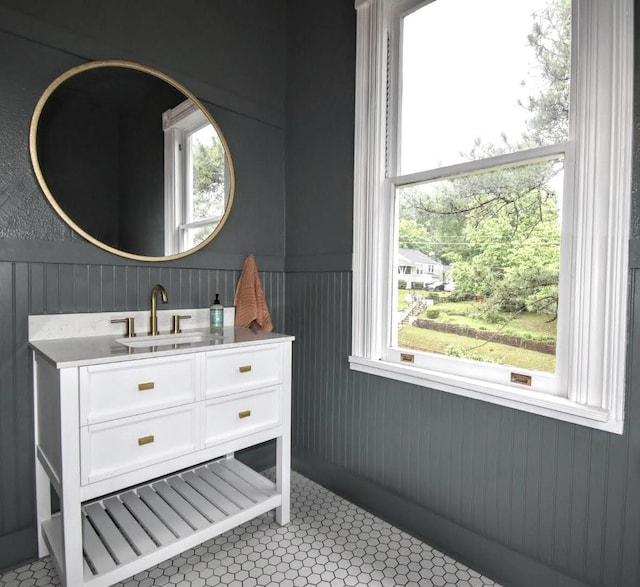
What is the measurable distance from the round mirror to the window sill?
1.13 m

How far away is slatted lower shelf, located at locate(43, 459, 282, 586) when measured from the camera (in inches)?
60.1

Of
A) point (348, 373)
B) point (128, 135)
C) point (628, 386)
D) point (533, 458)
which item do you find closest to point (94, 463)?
point (348, 373)

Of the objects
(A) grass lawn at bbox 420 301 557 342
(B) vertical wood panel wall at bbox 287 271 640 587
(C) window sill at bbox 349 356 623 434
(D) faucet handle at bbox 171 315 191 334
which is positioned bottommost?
(B) vertical wood panel wall at bbox 287 271 640 587

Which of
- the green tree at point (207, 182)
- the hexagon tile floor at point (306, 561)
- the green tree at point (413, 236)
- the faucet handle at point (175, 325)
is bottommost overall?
the hexagon tile floor at point (306, 561)

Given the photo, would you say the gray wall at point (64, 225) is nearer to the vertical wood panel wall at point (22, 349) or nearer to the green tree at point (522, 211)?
the vertical wood panel wall at point (22, 349)

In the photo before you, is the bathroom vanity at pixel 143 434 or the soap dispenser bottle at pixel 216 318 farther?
the soap dispenser bottle at pixel 216 318

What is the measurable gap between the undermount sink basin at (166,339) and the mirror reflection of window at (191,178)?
0.42m

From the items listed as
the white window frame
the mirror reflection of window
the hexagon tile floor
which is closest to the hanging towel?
the mirror reflection of window

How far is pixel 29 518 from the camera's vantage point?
1.73m

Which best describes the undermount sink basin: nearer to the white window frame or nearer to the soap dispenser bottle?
the soap dispenser bottle

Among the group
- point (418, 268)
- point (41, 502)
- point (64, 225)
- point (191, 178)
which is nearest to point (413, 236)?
point (418, 268)

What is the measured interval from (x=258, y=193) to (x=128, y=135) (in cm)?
A: 75

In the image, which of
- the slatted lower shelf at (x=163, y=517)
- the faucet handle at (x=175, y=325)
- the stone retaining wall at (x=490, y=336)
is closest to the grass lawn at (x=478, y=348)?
the stone retaining wall at (x=490, y=336)

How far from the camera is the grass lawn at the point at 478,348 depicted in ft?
5.22
